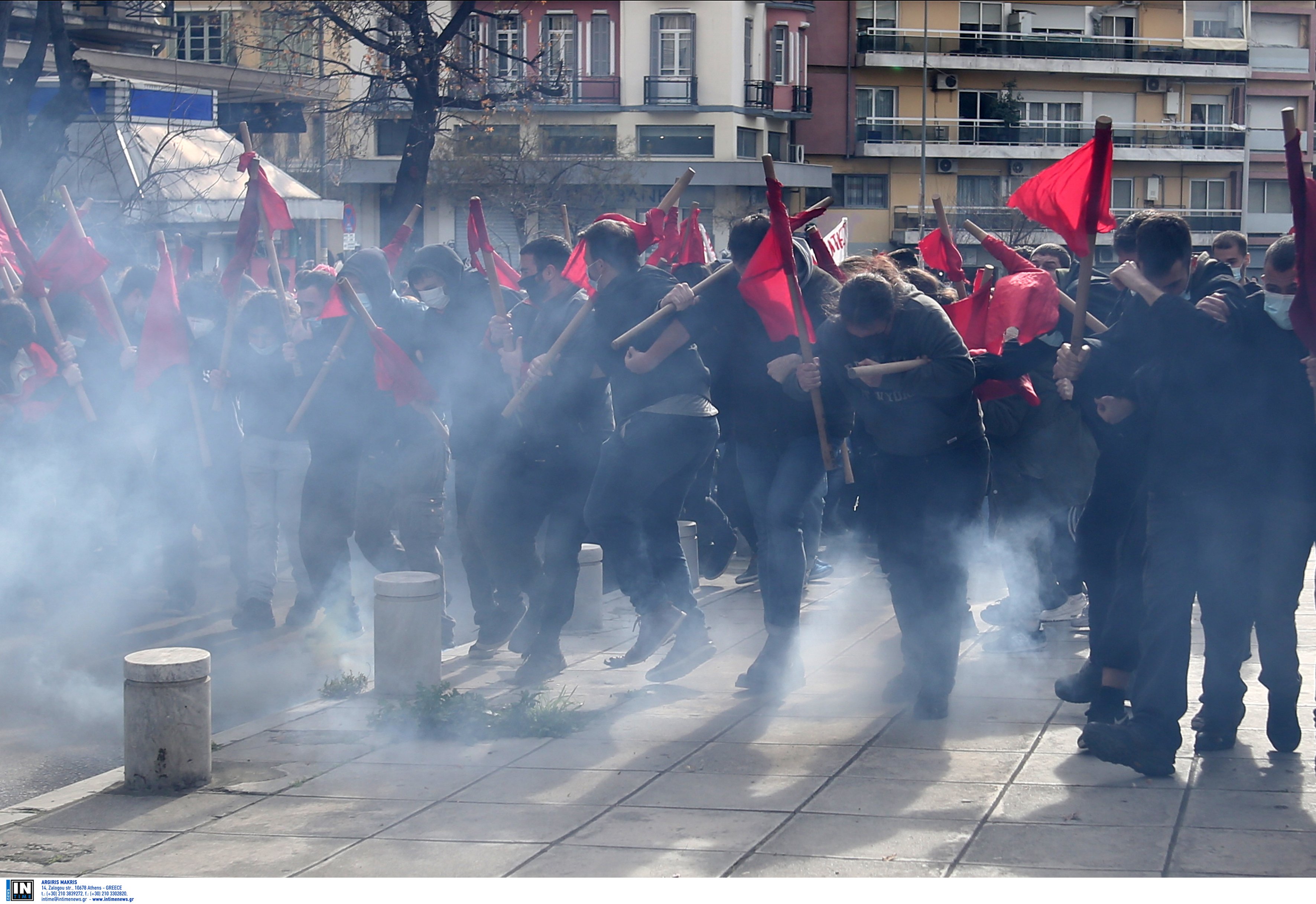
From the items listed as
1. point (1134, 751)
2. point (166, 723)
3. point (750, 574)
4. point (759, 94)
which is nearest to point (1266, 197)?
point (759, 94)

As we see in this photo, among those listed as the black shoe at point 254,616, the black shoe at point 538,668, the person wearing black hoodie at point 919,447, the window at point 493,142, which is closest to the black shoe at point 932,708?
the person wearing black hoodie at point 919,447

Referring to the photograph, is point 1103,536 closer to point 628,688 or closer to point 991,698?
point 991,698

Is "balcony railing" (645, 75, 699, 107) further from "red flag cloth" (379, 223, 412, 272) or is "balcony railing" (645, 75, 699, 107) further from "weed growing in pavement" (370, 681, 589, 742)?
"weed growing in pavement" (370, 681, 589, 742)

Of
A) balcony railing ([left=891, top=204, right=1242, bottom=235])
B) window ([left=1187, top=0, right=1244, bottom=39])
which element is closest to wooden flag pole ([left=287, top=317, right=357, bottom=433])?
balcony railing ([left=891, top=204, right=1242, bottom=235])

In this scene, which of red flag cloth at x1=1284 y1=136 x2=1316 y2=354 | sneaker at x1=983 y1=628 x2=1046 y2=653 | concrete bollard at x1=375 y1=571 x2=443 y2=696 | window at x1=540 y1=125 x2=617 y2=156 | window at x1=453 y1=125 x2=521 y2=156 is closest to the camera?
red flag cloth at x1=1284 y1=136 x2=1316 y2=354

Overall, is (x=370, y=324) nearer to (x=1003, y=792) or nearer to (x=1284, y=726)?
(x=1003, y=792)

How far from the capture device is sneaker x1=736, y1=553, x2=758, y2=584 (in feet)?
32.1

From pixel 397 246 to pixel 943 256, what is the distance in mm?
3502

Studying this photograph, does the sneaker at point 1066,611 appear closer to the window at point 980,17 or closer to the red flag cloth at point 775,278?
the red flag cloth at point 775,278

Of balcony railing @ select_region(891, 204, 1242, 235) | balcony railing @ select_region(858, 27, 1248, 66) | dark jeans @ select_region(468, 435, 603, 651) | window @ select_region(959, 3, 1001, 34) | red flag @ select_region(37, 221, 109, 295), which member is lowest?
dark jeans @ select_region(468, 435, 603, 651)

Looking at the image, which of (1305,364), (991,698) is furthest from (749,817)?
(1305,364)

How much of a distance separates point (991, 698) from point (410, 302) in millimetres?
3691

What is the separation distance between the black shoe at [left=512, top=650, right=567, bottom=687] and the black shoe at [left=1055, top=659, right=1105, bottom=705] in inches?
87.5

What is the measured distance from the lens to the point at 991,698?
6500 millimetres
